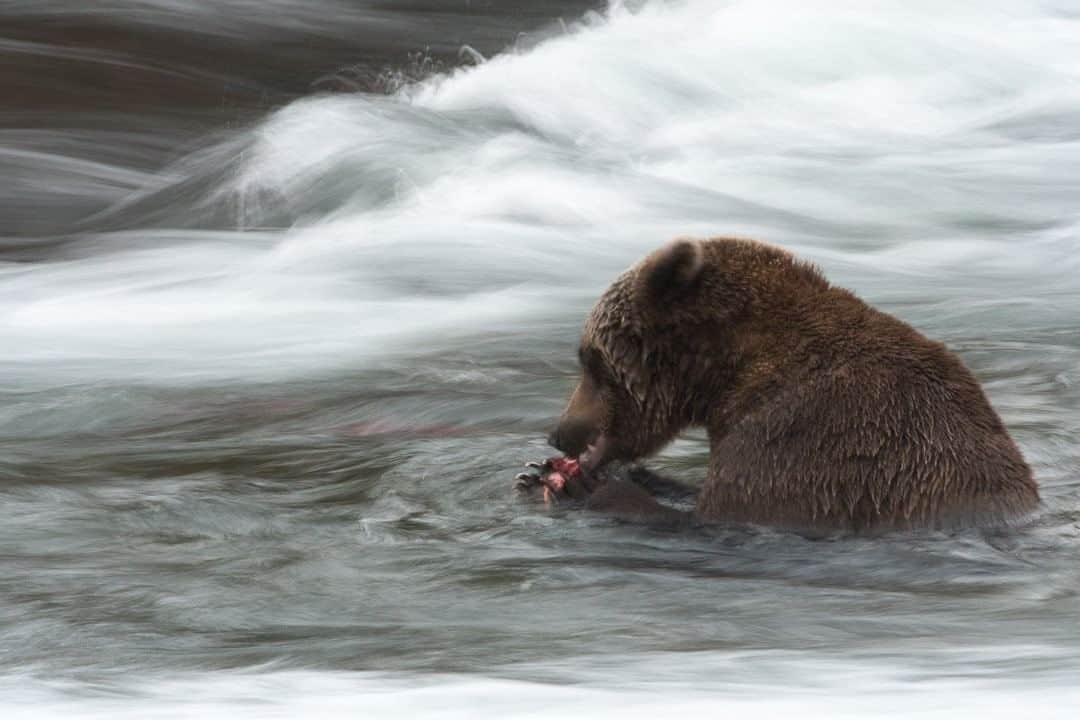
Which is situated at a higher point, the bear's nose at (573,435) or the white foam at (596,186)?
the white foam at (596,186)

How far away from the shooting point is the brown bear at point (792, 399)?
589 centimetres

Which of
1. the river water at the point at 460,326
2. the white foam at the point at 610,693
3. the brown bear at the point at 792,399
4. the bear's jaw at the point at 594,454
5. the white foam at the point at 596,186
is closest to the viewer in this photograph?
the white foam at the point at 610,693

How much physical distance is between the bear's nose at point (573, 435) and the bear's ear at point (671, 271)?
0.59 meters

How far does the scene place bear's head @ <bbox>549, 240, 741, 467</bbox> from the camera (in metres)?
6.29

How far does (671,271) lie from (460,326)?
172 inches

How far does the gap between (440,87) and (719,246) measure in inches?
388

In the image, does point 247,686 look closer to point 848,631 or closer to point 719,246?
point 848,631

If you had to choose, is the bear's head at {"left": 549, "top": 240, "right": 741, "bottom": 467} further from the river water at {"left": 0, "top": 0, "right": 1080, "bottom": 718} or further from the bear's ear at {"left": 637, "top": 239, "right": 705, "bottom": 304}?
the river water at {"left": 0, "top": 0, "right": 1080, "bottom": 718}

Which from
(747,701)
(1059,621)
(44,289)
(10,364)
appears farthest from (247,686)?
(44,289)

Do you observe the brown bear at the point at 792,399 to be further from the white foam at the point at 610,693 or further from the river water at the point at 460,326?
the white foam at the point at 610,693

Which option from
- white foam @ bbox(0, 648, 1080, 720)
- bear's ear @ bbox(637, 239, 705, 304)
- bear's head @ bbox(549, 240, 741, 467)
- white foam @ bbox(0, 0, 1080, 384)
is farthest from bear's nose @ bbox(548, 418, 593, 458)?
white foam @ bbox(0, 0, 1080, 384)

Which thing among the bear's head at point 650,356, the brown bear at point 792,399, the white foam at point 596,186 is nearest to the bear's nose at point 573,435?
the bear's head at point 650,356

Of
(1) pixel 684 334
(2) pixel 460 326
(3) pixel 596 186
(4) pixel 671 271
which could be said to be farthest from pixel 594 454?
(3) pixel 596 186

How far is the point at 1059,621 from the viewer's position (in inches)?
204
